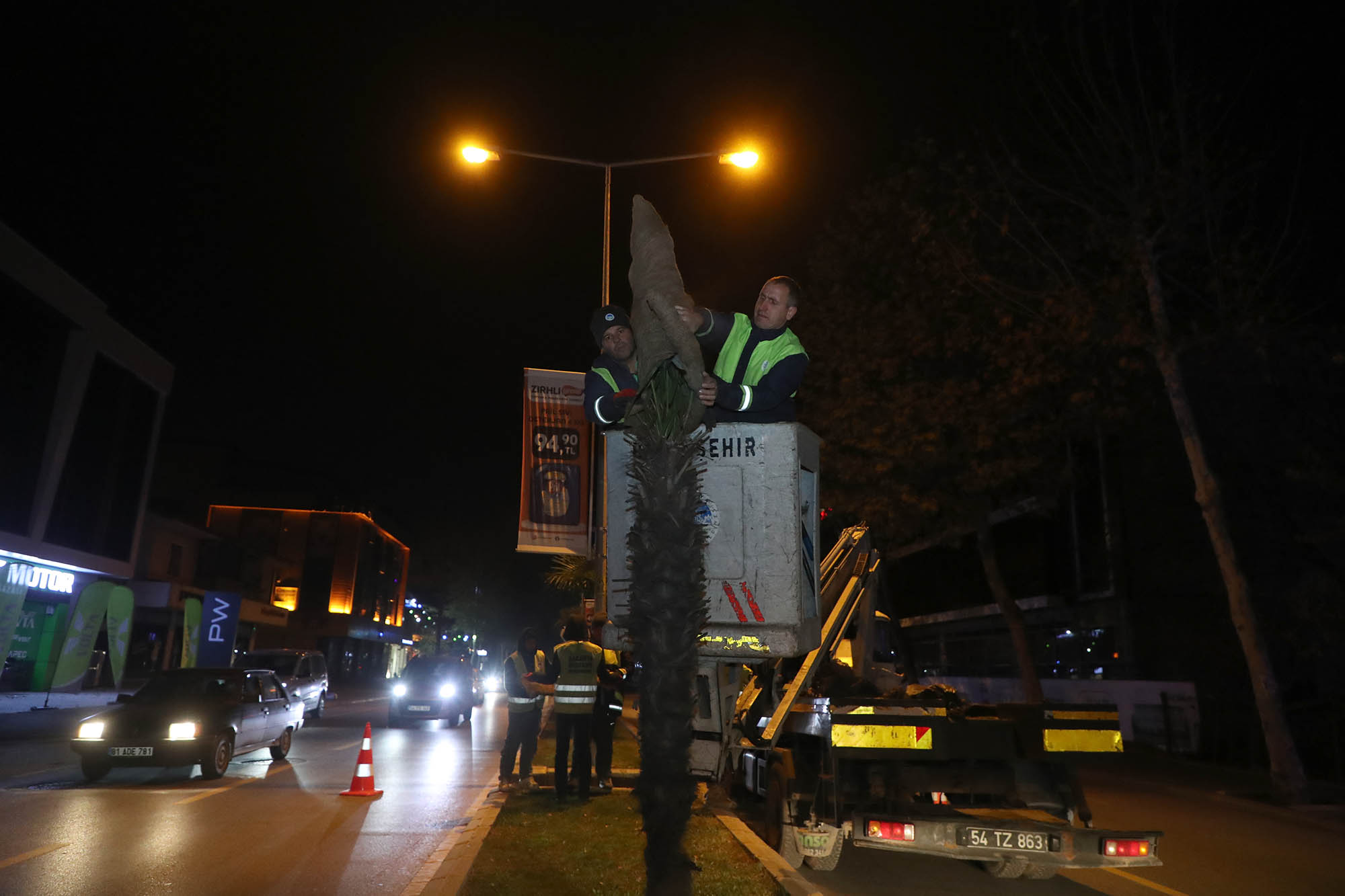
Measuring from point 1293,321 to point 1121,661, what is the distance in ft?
38.0

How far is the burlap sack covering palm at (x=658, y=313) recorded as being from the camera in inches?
121

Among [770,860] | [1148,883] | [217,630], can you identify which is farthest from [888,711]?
[217,630]

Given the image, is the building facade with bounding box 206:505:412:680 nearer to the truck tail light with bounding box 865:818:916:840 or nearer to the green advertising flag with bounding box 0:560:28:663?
the green advertising flag with bounding box 0:560:28:663

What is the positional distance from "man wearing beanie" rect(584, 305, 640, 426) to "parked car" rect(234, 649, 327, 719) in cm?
2157

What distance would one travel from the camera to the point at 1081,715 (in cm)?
717

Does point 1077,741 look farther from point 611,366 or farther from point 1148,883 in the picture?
point 611,366

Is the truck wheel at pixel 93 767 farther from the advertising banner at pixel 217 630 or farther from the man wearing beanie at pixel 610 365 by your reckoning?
the advertising banner at pixel 217 630

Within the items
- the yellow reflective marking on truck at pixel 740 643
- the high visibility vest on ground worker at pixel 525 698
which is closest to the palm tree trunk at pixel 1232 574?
the high visibility vest on ground worker at pixel 525 698

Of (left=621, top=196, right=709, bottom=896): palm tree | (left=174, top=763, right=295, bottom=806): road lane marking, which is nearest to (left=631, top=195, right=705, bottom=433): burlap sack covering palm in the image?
(left=621, top=196, right=709, bottom=896): palm tree

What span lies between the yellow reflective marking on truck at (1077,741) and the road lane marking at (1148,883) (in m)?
1.61

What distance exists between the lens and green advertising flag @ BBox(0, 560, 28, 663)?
23984mm

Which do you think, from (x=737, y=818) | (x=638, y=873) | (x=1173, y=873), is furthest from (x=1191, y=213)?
(x=638, y=873)

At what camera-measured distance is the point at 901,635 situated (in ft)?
37.5

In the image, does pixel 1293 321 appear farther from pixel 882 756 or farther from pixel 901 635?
pixel 882 756
